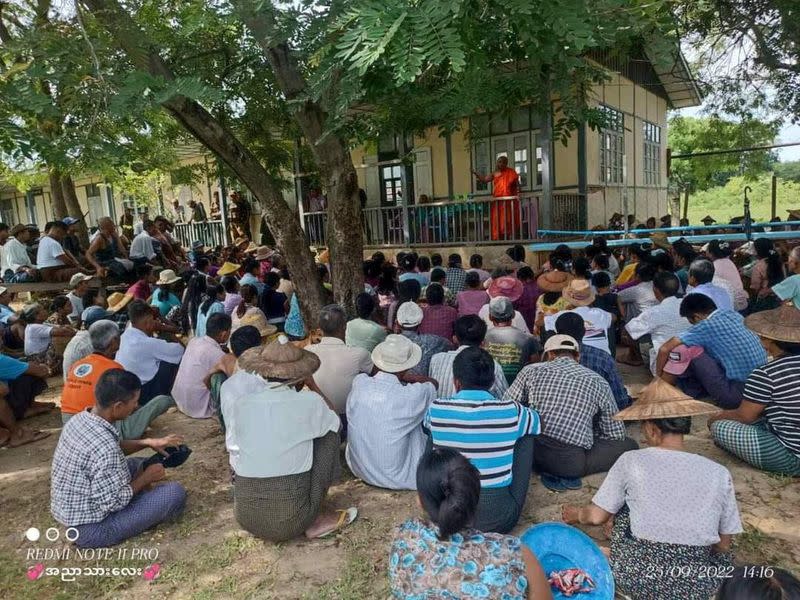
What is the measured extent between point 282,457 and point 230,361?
180 cm

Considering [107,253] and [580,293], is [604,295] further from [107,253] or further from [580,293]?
[107,253]

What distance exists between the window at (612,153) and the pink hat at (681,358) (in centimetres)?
949

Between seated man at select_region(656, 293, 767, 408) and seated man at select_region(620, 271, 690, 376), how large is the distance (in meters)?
0.48

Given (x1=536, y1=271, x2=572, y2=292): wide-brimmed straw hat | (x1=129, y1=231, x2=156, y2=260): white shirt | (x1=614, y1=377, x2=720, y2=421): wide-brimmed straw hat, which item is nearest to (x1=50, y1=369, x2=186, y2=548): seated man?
A: (x1=614, y1=377, x2=720, y2=421): wide-brimmed straw hat

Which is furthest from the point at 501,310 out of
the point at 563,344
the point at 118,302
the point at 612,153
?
the point at 612,153

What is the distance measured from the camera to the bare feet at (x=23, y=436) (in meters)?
4.84

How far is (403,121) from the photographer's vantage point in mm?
6492

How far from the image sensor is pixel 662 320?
499cm

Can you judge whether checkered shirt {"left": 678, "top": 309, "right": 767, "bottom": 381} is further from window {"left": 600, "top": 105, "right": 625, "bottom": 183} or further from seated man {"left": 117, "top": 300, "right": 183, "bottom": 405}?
window {"left": 600, "top": 105, "right": 625, "bottom": 183}

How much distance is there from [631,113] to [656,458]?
14.3 metres

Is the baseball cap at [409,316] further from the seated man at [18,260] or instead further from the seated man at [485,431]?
the seated man at [18,260]

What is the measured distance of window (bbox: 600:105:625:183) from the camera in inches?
515

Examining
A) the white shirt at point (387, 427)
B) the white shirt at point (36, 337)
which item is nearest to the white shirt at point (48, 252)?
the white shirt at point (36, 337)
